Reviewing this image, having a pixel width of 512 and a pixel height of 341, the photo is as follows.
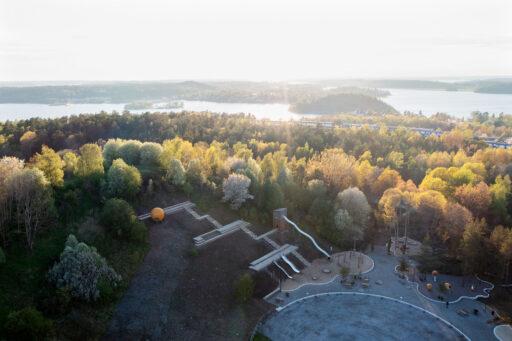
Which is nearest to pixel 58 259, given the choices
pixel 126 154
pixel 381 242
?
pixel 126 154

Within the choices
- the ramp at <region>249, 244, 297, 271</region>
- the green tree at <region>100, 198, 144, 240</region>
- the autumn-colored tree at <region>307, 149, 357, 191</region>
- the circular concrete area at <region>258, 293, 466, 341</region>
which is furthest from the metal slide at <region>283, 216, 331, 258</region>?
the green tree at <region>100, 198, 144, 240</region>

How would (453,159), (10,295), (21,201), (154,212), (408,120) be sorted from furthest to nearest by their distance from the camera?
1. (408,120)
2. (453,159)
3. (154,212)
4. (21,201)
5. (10,295)

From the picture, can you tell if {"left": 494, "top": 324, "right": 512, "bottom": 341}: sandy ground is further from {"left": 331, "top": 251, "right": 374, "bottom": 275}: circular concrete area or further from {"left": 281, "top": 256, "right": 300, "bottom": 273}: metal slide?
{"left": 281, "top": 256, "right": 300, "bottom": 273}: metal slide

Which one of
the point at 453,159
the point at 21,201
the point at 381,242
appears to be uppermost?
the point at 21,201

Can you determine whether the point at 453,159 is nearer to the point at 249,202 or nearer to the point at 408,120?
the point at 249,202

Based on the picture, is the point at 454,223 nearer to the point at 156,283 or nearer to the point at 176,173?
the point at 176,173

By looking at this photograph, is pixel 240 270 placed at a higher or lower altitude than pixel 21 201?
lower

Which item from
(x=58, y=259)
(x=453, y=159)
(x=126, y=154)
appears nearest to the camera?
(x=58, y=259)

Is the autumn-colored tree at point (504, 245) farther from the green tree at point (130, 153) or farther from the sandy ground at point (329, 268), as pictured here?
the green tree at point (130, 153)
